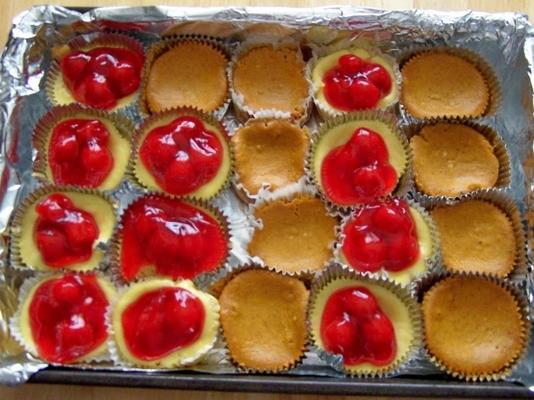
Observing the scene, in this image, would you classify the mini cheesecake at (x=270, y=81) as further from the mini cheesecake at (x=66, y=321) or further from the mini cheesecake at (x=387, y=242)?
the mini cheesecake at (x=66, y=321)

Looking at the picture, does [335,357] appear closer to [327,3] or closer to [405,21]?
[405,21]

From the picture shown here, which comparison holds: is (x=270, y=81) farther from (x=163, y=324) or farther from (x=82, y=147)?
(x=163, y=324)

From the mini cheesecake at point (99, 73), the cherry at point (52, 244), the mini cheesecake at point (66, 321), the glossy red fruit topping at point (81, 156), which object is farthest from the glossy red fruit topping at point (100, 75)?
the mini cheesecake at point (66, 321)

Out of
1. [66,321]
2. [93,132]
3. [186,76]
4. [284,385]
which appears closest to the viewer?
[284,385]

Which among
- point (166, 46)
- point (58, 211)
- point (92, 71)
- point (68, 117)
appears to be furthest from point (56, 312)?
point (166, 46)

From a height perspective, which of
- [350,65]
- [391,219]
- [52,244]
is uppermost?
[350,65]

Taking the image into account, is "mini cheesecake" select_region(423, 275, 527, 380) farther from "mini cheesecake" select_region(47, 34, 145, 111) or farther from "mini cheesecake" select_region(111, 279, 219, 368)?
"mini cheesecake" select_region(47, 34, 145, 111)

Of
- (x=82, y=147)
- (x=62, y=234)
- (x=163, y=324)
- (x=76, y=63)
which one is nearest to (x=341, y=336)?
(x=163, y=324)
